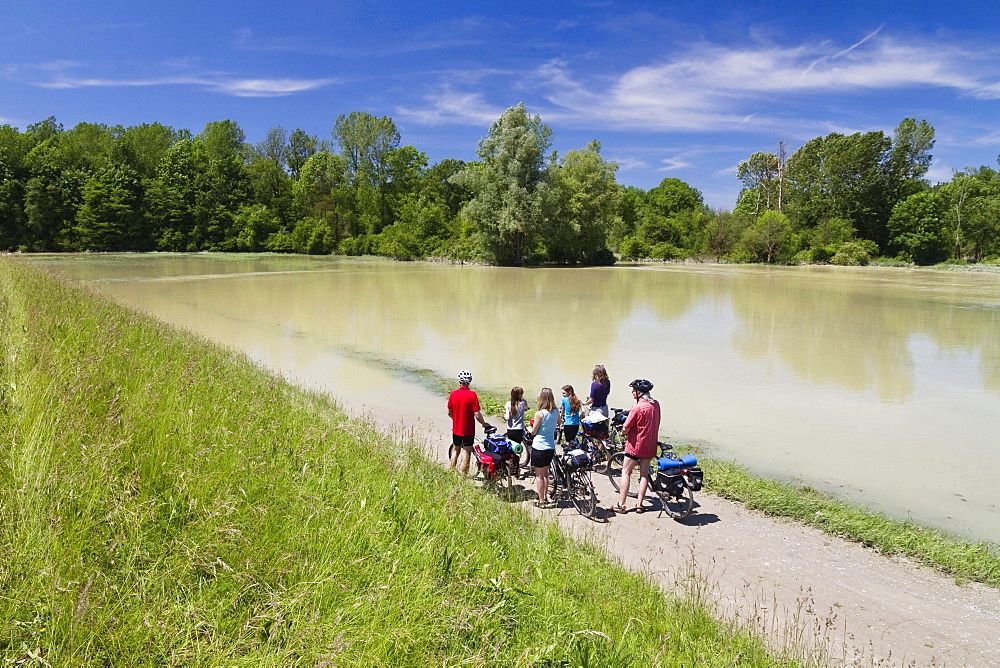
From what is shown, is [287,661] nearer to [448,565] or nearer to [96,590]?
[96,590]

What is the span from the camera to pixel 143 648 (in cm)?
245

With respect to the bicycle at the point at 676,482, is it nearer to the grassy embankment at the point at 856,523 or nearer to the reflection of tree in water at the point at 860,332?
the grassy embankment at the point at 856,523

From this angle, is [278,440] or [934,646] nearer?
[934,646]

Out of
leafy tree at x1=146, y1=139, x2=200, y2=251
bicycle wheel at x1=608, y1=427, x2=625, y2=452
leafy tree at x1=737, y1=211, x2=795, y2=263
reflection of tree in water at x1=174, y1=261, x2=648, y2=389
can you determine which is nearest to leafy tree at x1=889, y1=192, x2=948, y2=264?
leafy tree at x1=737, y1=211, x2=795, y2=263

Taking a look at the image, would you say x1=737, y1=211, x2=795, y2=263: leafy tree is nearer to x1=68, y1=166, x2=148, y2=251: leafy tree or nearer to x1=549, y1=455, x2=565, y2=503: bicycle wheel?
x1=549, y1=455, x2=565, y2=503: bicycle wheel

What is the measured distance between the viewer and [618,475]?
851 centimetres

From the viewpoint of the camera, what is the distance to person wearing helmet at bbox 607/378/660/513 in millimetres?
7184

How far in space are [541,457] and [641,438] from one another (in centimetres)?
123

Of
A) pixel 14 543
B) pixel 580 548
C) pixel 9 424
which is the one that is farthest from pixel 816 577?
pixel 9 424

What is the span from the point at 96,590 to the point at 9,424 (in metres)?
1.82

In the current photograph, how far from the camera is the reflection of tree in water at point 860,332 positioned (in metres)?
15.4

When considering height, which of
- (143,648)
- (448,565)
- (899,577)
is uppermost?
(143,648)

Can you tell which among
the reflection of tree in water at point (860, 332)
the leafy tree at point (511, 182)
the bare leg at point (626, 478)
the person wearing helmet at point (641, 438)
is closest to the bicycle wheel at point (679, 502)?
the person wearing helmet at point (641, 438)

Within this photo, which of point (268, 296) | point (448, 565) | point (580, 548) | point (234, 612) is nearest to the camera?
point (234, 612)
